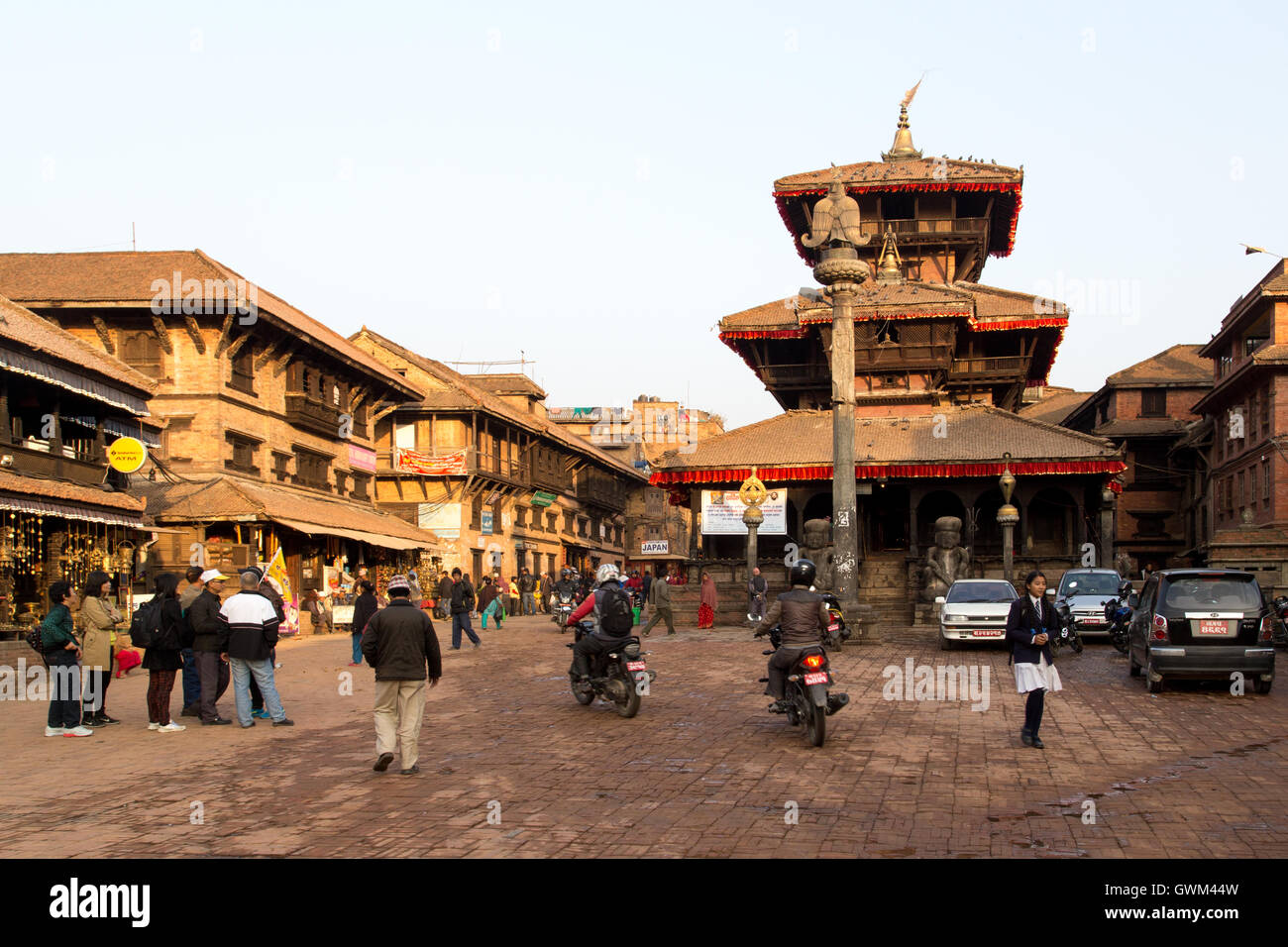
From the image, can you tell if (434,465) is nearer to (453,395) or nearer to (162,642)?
(453,395)

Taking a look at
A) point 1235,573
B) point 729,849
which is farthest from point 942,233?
point 729,849

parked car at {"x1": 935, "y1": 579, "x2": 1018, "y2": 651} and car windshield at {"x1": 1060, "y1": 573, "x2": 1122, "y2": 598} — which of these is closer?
parked car at {"x1": 935, "y1": 579, "x2": 1018, "y2": 651}

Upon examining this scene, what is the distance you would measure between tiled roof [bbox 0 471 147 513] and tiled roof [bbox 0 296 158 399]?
95.8 inches

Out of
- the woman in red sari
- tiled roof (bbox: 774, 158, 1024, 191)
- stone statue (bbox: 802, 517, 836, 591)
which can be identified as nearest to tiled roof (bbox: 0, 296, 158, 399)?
the woman in red sari

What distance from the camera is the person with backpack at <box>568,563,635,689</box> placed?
13.9 m

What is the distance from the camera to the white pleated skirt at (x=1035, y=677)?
37.9 ft

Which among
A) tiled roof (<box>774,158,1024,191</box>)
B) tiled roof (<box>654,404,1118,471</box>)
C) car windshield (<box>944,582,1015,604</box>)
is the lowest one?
car windshield (<box>944,582,1015,604</box>)

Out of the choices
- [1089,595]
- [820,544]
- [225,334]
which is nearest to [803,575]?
[1089,595]

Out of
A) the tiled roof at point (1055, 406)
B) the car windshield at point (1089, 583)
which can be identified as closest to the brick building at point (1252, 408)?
the car windshield at point (1089, 583)

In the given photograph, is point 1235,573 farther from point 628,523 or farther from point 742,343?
point 628,523

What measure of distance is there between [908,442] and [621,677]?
1080 inches

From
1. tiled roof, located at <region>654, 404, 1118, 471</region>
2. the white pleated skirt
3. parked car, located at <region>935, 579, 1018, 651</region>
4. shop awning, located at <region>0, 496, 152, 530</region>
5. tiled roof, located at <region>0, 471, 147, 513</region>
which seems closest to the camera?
the white pleated skirt

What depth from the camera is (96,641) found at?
44.9 feet

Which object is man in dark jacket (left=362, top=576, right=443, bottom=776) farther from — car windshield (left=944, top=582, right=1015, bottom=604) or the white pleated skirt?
car windshield (left=944, top=582, right=1015, bottom=604)
